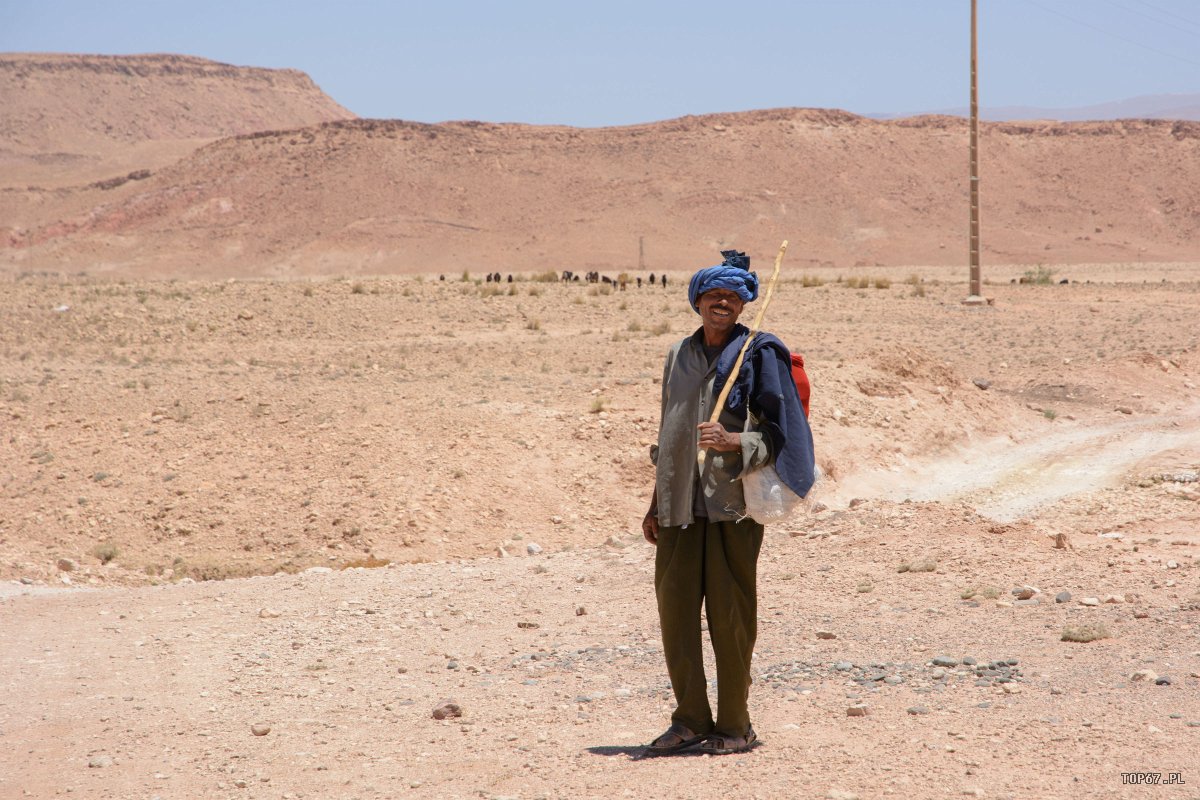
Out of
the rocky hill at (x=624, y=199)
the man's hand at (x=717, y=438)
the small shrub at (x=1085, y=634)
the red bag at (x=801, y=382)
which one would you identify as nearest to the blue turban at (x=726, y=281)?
the red bag at (x=801, y=382)

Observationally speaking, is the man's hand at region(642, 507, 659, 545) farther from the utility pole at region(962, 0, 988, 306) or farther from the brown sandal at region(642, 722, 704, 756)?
the utility pole at region(962, 0, 988, 306)

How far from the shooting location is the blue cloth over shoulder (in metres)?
4.42

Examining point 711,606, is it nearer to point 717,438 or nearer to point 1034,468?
point 717,438

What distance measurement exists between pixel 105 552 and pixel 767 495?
801 cm

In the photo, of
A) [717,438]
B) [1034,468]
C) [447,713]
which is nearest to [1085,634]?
[717,438]

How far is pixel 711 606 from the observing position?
4547 millimetres

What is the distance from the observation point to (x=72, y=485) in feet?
38.8

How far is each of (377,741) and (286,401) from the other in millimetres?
9144

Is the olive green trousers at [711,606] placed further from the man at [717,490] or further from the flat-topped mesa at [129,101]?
the flat-topped mesa at [129,101]

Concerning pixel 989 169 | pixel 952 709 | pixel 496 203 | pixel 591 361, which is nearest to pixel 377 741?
pixel 952 709

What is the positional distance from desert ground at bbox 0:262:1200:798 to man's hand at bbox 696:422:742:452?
3.77ft

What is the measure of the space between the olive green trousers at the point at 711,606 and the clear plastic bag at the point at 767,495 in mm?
152

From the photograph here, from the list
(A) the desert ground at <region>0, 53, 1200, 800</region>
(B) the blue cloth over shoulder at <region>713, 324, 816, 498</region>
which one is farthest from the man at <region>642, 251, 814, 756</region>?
(A) the desert ground at <region>0, 53, 1200, 800</region>

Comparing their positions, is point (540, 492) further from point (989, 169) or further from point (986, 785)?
point (989, 169)
